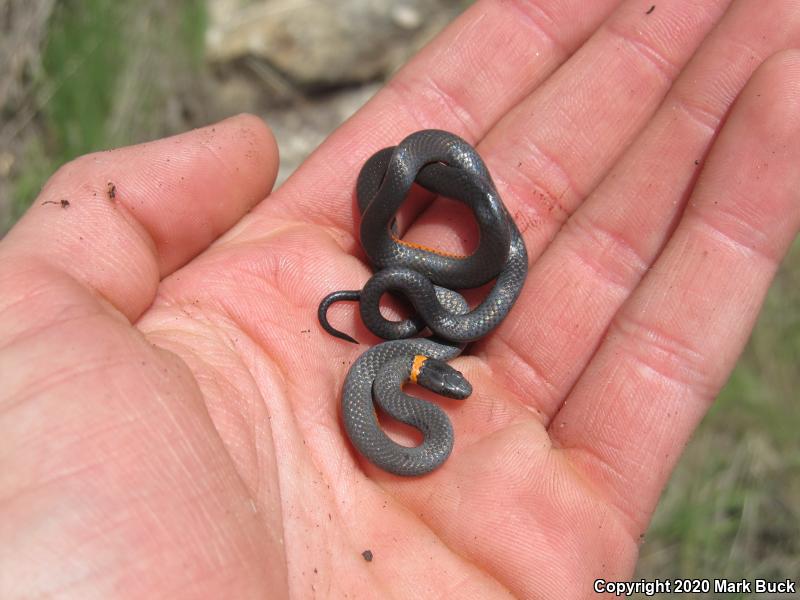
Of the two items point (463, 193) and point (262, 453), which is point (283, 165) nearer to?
point (463, 193)

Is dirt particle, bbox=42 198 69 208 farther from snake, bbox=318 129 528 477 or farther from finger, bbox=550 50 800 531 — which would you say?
finger, bbox=550 50 800 531

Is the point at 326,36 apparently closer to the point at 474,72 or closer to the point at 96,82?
the point at 96,82

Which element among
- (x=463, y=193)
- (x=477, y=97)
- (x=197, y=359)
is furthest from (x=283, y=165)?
(x=197, y=359)

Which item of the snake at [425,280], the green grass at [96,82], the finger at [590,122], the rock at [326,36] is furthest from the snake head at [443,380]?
the rock at [326,36]

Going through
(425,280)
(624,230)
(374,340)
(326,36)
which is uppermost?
(624,230)

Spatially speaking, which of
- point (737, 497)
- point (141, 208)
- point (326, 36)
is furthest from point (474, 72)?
point (737, 497)

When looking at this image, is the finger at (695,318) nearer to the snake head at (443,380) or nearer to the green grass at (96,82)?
the snake head at (443,380)

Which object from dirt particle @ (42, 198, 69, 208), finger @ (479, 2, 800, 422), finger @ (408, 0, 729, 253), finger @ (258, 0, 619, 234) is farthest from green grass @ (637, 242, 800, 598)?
dirt particle @ (42, 198, 69, 208)
